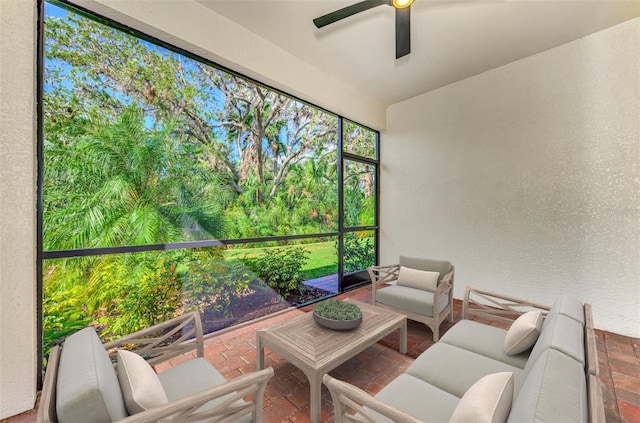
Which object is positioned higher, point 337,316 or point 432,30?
point 432,30

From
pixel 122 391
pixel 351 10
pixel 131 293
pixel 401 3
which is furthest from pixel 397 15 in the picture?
pixel 131 293

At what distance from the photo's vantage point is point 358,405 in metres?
1.22

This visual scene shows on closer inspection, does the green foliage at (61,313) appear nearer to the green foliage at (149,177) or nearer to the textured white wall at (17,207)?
the green foliage at (149,177)

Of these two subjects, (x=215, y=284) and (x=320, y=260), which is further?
(x=320, y=260)

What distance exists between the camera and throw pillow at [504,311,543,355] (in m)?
1.64

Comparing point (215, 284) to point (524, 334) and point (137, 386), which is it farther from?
point (524, 334)

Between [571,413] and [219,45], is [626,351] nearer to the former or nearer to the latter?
[571,413]

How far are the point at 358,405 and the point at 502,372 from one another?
2.31 ft

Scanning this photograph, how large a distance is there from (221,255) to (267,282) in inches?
29.3

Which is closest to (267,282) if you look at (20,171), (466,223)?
(20,171)

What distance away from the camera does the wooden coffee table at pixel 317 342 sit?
1678mm

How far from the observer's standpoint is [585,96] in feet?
9.87

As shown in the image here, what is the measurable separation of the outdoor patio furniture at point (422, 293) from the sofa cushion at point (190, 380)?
79.5 inches

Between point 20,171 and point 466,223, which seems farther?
point 466,223
